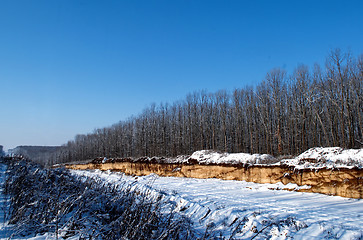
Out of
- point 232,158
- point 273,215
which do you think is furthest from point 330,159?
point 232,158

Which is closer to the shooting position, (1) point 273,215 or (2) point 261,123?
(1) point 273,215

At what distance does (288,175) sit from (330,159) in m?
2.29

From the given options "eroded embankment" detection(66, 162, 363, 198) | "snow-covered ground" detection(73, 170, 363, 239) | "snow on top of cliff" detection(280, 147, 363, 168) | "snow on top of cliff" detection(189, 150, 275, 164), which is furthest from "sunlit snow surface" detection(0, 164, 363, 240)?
"snow on top of cliff" detection(189, 150, 275, 164)

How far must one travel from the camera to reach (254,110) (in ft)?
126

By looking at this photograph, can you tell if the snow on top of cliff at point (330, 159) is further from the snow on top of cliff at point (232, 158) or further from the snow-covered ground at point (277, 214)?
the snow on top of cliff at point (232, 158)

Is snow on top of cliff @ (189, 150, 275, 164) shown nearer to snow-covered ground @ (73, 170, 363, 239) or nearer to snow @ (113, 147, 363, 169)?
snow @ (113, 147, 363, 169)

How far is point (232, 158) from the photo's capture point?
62.0 feet

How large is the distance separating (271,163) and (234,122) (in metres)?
27.7

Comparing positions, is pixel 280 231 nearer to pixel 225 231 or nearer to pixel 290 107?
pixel 225 231

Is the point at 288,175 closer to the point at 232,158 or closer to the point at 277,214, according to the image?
the point at 232,158

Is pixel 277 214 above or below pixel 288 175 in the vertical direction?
below

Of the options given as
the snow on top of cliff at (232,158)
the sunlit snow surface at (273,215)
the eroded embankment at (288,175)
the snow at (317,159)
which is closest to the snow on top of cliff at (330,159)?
the snow at (317,159)

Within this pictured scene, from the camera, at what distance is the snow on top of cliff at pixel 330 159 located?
11.3m

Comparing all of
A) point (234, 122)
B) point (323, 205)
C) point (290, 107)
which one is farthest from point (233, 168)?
point (234, 122)
